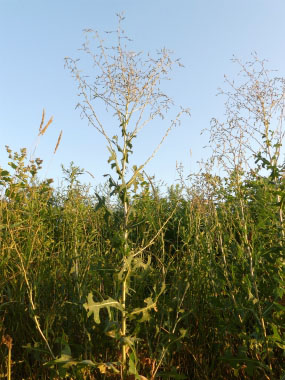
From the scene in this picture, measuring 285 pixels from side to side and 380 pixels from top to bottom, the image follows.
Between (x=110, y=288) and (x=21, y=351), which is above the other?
(x=110, y=288)

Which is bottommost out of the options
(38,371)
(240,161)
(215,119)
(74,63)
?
(38,371)

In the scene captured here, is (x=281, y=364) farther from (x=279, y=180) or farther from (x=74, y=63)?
(x=74, y=63)

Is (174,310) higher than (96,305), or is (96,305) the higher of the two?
(96,305)

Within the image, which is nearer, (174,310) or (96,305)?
(96,305)

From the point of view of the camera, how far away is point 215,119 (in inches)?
109

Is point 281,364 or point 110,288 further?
point 110,288

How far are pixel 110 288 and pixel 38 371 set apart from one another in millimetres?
689

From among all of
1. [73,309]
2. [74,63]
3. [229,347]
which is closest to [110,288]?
[73,309]

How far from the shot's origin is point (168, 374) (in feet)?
6.41

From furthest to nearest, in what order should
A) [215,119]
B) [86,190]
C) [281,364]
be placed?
[86,190] < [215,119] < [281,364]

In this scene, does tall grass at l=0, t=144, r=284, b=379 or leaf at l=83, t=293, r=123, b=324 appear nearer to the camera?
leaf at l=83, t=293, r=123, b=324

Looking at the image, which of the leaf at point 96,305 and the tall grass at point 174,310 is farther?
the tall grass at point 174,310

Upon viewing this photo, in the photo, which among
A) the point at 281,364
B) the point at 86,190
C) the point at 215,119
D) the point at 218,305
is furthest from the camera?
the point at 86,190

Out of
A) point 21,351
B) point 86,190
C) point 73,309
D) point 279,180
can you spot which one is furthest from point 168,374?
point 86,190
